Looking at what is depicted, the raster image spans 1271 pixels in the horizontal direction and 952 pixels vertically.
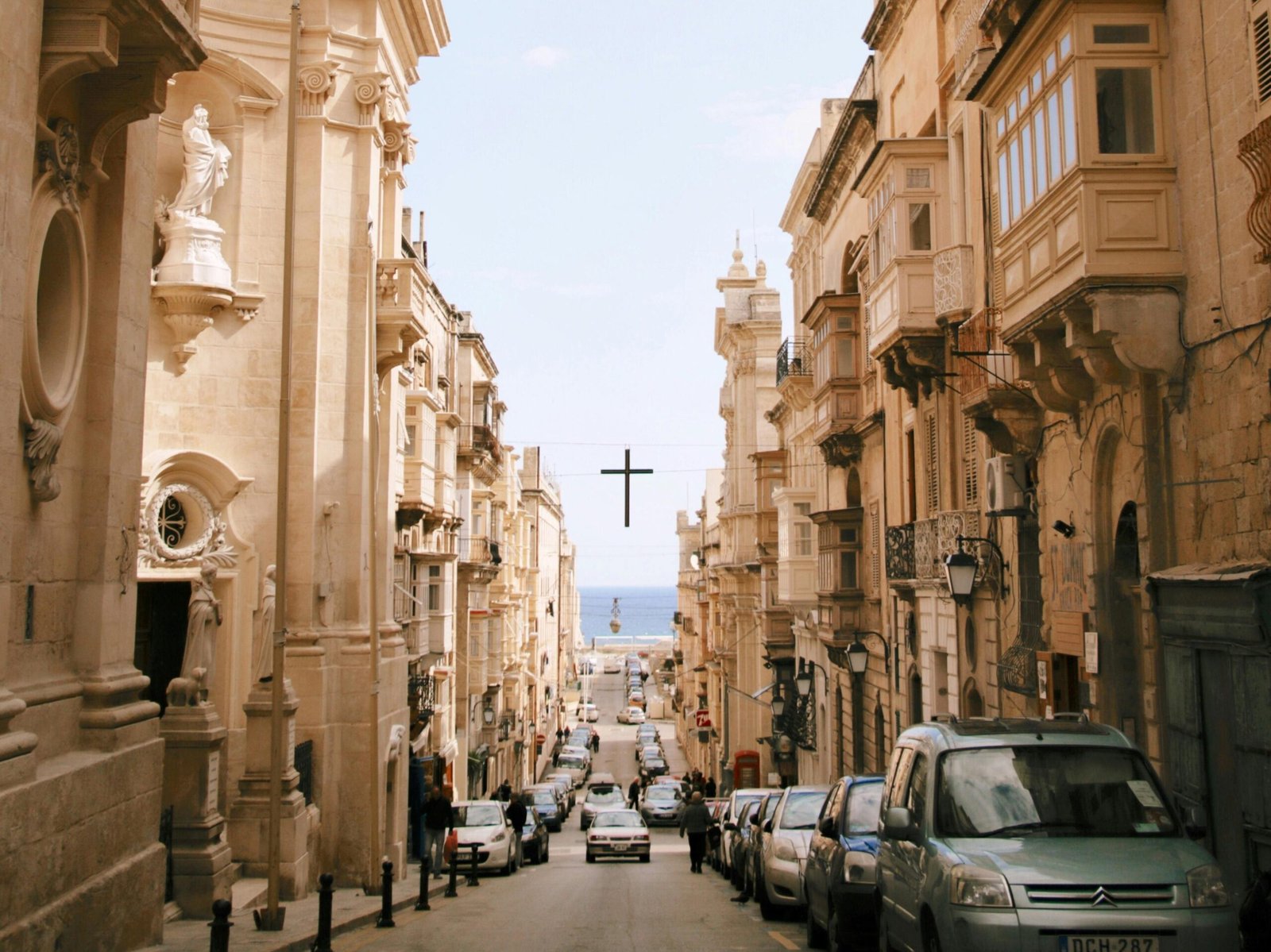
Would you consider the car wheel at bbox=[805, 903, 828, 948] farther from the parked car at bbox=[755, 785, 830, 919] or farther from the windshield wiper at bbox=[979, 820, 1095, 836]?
the windshield wiper at bbox=[979, 820, 1095, 836]

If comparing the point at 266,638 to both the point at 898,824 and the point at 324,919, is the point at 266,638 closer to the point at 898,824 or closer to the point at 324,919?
the point at 324,919

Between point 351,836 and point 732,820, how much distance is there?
6.50 metres

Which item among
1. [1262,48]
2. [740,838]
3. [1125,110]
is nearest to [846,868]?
[1262,48]

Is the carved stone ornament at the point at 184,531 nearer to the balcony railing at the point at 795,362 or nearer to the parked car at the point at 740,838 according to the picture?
the parked car at the point at 740,838

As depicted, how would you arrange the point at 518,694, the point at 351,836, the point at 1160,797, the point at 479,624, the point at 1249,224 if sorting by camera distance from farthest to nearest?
1. the point at 518,694
2. the point at 479,624
3. the point at 351,836
4. the point at 1249,224
5. the point at 1160,797

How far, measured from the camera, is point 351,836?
840 inches

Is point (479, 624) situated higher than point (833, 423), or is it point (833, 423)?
point (833, 423)

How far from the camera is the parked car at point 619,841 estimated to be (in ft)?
97.0

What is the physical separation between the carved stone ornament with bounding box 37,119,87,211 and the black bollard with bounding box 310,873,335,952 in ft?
20.4

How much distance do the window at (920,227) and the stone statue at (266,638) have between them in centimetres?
1158

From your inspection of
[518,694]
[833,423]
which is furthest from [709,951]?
[518,694]

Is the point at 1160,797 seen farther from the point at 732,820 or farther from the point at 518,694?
the point at 518,694

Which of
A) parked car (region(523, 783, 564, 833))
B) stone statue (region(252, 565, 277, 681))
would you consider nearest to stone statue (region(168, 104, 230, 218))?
stone statue (region(252, 565, 277, 681))

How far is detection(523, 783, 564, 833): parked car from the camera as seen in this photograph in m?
44.6
